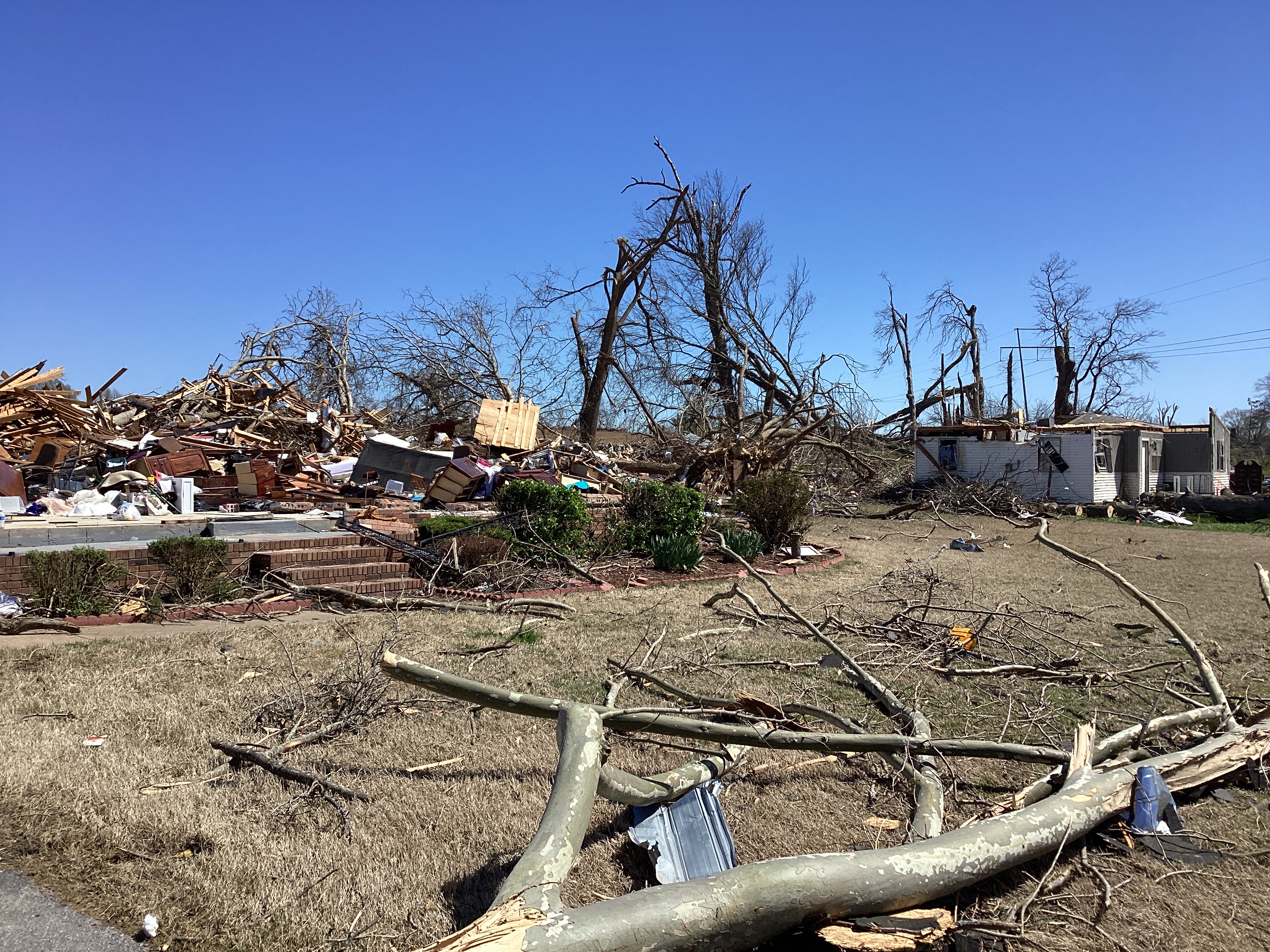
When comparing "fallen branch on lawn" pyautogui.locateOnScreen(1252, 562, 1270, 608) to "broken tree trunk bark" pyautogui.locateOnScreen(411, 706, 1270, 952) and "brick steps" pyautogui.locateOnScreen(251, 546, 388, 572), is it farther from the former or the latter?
"brick steps" pyautogui.locateOnScreen(251, 546, 388, 572)

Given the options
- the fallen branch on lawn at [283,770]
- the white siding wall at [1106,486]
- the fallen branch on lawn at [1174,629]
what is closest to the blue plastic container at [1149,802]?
the fallen branch on lawn at [1174,629]

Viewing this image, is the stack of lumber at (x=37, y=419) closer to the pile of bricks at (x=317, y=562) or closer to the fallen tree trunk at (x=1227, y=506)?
the pile of bricks at (x=317, y=562)

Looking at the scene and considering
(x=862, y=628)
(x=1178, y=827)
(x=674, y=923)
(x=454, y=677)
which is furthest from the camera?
(x=862, y=628)

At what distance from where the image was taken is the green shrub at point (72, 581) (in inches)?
267

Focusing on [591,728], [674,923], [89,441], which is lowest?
[674,923]

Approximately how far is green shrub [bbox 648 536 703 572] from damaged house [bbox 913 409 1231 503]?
13374mm

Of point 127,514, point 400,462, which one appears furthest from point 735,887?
point 400,462

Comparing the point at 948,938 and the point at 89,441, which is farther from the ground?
the point at 89,441

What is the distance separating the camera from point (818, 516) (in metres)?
18.2

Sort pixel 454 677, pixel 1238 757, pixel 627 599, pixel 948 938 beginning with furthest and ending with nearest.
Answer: pixel 627 599 → pixel 1238 757 → pixel 454 677 → pixel 948 938

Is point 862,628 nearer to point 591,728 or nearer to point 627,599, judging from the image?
point 627,599

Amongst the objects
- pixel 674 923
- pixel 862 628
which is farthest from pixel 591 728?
pixel 862 628

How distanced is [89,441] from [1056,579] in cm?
1522

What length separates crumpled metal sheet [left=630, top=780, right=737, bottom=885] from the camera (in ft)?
9.48
